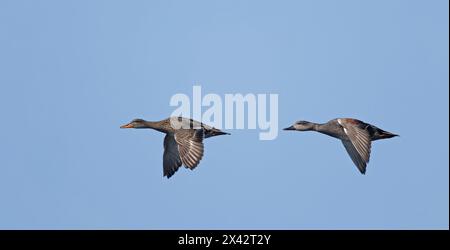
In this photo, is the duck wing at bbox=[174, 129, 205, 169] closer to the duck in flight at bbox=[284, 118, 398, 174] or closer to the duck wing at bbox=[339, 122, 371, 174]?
the duck in flight at bbox=[284, 118, 398, 174]

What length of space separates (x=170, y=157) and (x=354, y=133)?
6.11m

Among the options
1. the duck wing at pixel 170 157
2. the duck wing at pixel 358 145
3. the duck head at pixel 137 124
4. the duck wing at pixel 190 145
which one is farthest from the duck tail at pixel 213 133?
the duck wing at pixel 358 145

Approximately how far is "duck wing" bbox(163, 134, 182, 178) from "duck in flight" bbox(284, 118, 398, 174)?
151 inches

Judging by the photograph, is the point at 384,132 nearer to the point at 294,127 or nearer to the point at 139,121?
the point at 294,127

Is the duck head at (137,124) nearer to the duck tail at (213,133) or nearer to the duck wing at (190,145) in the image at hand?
the duck wing at (190,145)

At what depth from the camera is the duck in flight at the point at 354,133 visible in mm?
46625

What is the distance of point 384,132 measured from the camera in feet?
157

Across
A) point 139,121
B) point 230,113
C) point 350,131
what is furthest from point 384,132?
point 139,121

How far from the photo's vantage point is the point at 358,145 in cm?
4675

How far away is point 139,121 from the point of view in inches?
1924

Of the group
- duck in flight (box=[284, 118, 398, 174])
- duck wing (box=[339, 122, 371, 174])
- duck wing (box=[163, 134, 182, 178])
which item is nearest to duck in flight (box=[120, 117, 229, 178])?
duck wing (box=[163, 134, 182, 178])

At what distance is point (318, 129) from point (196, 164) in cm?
487
